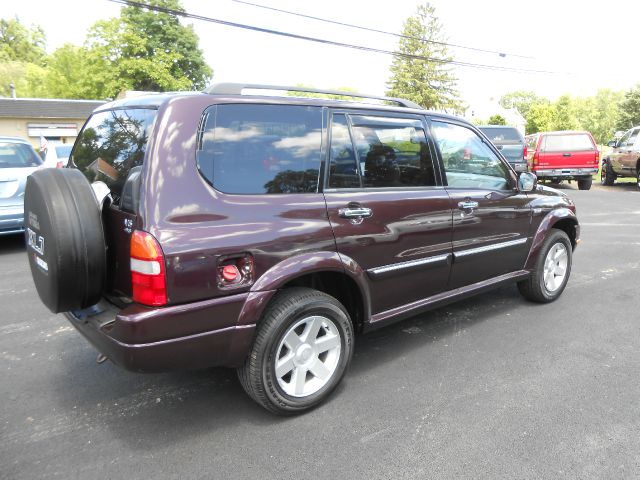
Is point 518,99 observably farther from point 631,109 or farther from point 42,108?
point 42,108

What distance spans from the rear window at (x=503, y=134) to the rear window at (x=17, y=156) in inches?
481

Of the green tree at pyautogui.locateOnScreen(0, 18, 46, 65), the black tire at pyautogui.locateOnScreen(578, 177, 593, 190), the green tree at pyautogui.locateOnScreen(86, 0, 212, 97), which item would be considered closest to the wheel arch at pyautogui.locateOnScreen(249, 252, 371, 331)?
the black tire at pyautogui.locateOnScreen(578, 177, 593, 190)

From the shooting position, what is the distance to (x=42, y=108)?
111ft

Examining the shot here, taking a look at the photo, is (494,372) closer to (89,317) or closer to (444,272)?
(444,272)

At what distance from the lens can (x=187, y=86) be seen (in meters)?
45.6

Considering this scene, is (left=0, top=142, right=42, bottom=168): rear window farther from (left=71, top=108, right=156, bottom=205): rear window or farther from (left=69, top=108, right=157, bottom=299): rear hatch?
(left=69, top=108, right=157, bottom=299): rear hatch

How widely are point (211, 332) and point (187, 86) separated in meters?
47.2

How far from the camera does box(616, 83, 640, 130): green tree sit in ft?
165

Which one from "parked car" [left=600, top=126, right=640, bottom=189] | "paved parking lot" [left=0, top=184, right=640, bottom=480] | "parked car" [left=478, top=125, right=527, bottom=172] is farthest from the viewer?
"parked car" [left=600, top=126, right=640, bottom=189]

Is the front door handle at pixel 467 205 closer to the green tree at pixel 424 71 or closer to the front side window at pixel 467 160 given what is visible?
the front side window at pixel 467 160

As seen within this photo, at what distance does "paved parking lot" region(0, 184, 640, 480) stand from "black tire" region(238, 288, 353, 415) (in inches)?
5.1

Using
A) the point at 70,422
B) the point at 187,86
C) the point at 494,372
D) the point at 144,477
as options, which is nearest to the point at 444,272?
the point at 494,372

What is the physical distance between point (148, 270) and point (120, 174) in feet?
2.31

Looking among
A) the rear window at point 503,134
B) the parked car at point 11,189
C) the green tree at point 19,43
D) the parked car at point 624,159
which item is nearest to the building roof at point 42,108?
the rear window at point 503,134
